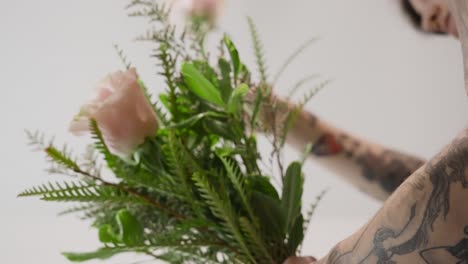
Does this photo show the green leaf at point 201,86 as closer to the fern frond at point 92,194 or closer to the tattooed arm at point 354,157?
the fern frond at point 92,194

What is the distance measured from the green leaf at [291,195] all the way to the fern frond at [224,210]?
43 mm

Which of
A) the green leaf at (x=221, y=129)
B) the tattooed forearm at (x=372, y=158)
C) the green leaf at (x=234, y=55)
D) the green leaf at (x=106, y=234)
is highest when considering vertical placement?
the green leaf at (x=234, y=55)

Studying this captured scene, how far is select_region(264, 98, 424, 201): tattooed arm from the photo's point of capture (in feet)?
3.19

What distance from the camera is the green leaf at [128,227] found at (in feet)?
1.73

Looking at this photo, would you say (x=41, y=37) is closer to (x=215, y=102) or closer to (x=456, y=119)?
(x=215, y=102)

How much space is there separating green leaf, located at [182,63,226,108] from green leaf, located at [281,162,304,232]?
8 centimetres

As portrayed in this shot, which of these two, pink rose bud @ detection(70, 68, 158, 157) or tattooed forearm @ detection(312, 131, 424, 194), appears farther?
tattooed forearm @ detection(312, 131, 424, 194)

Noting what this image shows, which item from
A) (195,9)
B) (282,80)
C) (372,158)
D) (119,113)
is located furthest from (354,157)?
(282,80)

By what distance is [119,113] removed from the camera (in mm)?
514

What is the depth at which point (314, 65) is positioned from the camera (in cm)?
185

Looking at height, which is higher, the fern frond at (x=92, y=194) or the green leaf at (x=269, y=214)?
the fern frond at (x=92, y=194)

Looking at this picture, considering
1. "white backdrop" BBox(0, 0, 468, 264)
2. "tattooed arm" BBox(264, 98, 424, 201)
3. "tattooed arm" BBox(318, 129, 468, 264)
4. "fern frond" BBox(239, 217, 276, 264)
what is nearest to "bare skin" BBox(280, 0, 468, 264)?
"tattooed arm" BBox(318, 129, 468, 264)

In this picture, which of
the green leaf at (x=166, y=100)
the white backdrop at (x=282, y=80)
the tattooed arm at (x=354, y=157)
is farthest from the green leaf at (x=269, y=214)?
the white backdrop at (x=282, y=80)

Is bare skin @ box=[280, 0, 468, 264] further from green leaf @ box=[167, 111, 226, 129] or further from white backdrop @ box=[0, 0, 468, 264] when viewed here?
white backdrop @ box=[0, 0, 468, 264]
